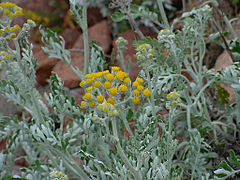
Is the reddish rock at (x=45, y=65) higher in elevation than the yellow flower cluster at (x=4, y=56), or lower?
lower

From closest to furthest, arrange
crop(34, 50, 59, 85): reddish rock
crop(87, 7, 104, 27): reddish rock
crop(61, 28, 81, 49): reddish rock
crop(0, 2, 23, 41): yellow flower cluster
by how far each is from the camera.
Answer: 1. crop(0, 2, 23, 41): yellow flower cluster
2. crop(34, 50, 59, 85): reddish rock
3. crop(61, 28, 81, 49): reddish rock
4. crop(87, 7, 104, 27): reddish rock

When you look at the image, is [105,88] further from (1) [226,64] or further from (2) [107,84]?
(1) [226,64]

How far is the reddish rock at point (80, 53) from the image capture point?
2.40 metres

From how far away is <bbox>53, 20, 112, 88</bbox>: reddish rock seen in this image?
94.6 inches

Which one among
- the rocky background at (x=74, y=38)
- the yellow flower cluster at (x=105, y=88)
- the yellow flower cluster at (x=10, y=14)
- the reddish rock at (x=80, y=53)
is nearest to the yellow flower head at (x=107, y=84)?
the yellow flower cluster at (x=105, y=88)

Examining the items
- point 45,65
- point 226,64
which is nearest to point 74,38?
point 45,65

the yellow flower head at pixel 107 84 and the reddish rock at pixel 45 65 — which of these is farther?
the reddish rock at pixel 45 65

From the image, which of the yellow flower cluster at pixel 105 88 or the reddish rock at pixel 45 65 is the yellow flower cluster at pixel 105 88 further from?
the reddish rock at pixel 45 65

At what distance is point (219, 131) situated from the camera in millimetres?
1889

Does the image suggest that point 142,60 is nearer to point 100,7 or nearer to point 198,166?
point 198,166

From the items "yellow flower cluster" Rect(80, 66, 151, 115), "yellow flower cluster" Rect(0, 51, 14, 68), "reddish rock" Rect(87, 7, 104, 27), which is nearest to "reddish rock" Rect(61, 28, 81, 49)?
"reddish rock" Rect(87, 7, 104, 27)

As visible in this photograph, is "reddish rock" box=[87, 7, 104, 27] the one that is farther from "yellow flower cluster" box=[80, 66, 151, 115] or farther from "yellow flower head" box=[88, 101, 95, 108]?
"yellow flower head" box=[88, 101, 95, 108]

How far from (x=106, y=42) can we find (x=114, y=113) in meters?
2.15

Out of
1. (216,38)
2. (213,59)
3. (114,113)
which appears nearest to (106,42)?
(213,59)
